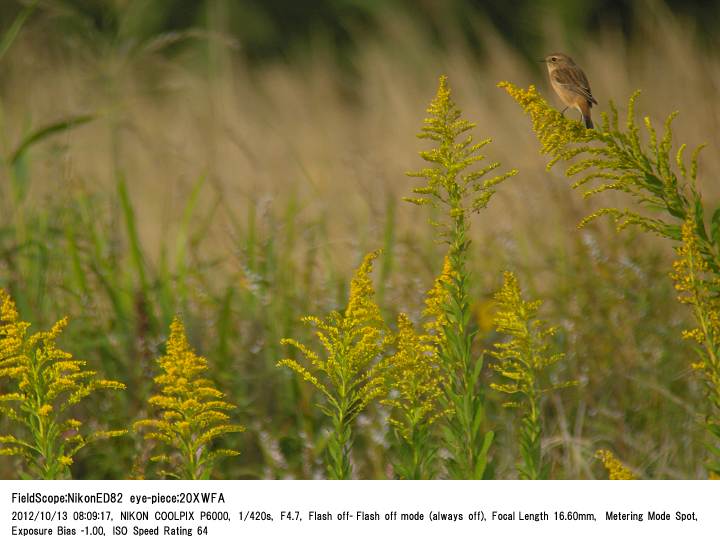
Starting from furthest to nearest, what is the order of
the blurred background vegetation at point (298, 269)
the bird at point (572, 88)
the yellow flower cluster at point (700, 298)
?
the blurred background vegetation at point (298, 269) → the bird at point (572, 88) → the yellow flower cluster at point (700, 298)

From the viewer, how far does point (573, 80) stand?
191cm

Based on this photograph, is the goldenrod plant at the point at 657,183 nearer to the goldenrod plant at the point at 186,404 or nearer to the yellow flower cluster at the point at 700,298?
the yellow flower cluster at the point at 700,298

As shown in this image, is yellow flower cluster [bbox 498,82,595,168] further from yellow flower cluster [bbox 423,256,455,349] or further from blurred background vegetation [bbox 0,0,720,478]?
blurred background vegetation [bbox 0,0,720,478]

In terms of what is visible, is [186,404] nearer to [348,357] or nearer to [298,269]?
[348,357]

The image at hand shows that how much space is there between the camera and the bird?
6.16ft

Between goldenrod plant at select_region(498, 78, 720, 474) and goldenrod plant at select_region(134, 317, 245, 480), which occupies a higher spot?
goldenrod plant at select_region(498, 78, 720, 474)

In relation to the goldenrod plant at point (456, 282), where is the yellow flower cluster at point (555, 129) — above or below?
above

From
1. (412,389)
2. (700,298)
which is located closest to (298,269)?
(412,389)

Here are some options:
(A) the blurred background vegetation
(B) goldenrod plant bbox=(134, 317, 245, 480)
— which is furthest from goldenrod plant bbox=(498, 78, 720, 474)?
(A) the blurred background vegetation

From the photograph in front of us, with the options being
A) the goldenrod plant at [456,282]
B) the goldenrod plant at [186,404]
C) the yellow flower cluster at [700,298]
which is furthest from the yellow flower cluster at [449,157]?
the goldenrod plant at [186,404]

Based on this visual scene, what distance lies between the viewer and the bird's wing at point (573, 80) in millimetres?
1878

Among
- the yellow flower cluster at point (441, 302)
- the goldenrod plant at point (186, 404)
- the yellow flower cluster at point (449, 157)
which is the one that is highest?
the yellow flower cluster at point (449, 157)

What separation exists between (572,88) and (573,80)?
2 centimetres

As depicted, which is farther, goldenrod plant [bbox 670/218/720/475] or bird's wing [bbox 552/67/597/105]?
bird's wing [bbox 552/67/597/105]
